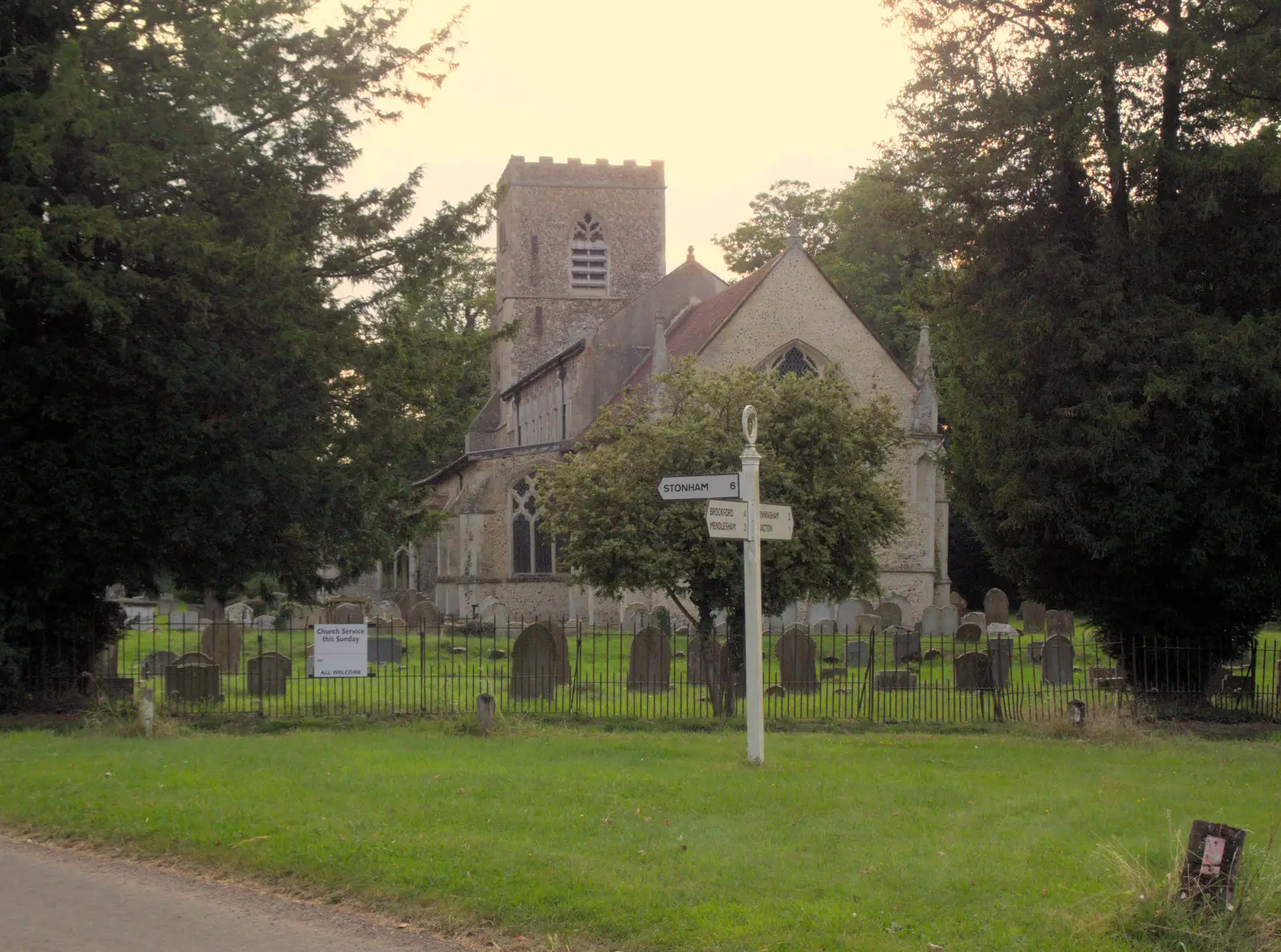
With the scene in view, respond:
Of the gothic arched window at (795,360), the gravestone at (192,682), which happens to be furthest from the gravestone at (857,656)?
the gothic arched window at (795,360)

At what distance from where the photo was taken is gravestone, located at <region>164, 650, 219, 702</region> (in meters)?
17.2

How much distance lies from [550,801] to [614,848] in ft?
5.42

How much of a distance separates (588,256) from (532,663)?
114 ft

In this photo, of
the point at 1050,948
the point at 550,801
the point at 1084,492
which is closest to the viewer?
the point at 1050,948

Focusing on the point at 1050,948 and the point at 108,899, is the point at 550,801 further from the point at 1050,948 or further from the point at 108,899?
the point at 1050,948

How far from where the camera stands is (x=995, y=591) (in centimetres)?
3325

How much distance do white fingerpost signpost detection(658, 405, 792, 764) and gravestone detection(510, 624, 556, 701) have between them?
22.2 feet

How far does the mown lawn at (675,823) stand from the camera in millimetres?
6449

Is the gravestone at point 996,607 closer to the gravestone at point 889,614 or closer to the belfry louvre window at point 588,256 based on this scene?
the gravestone at point 889,614

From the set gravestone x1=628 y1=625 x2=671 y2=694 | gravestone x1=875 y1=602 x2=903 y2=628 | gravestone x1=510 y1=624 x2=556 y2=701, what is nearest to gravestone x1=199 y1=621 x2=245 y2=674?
gravestone x1=510 y1=624 x2=556 y2=701

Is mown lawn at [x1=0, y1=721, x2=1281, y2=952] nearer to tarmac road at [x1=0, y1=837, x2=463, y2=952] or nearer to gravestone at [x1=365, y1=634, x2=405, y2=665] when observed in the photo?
tarmac road at [x1=0, y1=837, x2=463, y2=952]

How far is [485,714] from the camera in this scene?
14.5 meters

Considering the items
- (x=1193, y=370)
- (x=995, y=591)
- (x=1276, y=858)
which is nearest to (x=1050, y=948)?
(x=1276, y=858)

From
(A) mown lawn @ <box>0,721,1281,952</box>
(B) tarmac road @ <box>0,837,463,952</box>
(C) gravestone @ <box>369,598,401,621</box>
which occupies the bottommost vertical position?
(B) tarmac road @ <box>0,837,463,952</box>
